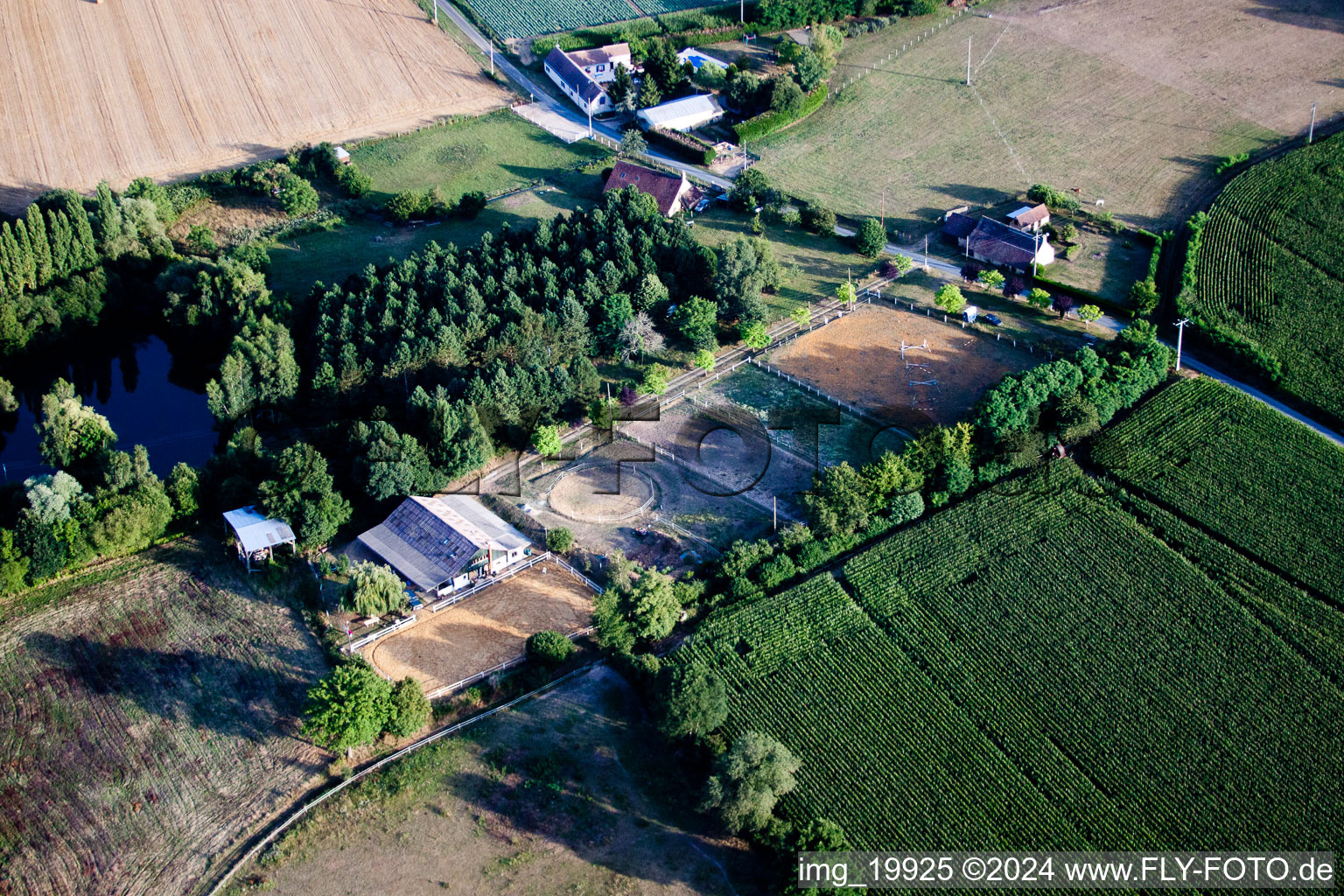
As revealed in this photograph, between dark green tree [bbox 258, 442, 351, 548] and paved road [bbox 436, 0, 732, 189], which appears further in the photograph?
→ paved road [bbox 436, 0, 732, 189]

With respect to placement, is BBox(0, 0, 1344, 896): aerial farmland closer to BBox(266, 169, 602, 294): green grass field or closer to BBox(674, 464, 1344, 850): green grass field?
BBox(674, 464, 1344, 850): green grass field

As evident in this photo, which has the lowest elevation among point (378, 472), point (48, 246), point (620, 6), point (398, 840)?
point (398, 840)

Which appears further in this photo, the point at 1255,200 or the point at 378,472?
the point at 1255,200

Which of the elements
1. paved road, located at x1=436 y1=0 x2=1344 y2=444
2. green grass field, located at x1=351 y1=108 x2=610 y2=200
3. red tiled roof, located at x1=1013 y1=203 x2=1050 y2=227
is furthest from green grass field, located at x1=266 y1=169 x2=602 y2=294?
red tiled roof, located at x1=1013 y1=203 x2=1050 y2=227

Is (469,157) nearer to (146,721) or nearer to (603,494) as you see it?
(603,494)

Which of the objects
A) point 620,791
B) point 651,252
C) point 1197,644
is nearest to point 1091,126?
point 651,252

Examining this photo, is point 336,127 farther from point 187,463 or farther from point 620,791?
point 620,791

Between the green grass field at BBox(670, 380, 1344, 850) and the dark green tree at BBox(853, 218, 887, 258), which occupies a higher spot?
the dark green tree at BBox(853, 218, 887, 258)
